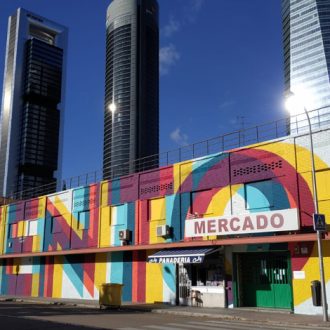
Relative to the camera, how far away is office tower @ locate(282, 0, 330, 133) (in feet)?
415

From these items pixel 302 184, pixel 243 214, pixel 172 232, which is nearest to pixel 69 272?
pixel 172 232

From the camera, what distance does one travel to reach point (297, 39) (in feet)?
438

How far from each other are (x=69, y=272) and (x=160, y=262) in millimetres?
11383

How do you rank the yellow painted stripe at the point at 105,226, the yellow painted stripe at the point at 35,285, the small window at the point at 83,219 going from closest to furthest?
1. the yellow painted stripe at the point at 105,226
2. the small window at the point at 83,219
3. the yellow painted stripe at the point at 35,285

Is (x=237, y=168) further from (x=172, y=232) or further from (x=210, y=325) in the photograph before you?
(x=210, y=325)

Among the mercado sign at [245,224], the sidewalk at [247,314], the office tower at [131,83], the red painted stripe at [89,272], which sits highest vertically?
the office tower at [131,83]

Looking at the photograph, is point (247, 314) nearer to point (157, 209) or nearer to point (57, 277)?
point (157, 209)

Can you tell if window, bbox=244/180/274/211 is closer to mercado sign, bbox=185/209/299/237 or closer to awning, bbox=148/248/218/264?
mercado sign, bbox=185/209/299/237

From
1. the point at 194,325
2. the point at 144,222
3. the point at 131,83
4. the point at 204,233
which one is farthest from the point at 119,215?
the point at 131,83

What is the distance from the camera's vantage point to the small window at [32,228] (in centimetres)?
4071

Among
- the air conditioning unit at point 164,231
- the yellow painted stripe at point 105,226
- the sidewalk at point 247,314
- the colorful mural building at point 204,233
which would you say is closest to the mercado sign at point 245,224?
the colorful mural building at point 204,233

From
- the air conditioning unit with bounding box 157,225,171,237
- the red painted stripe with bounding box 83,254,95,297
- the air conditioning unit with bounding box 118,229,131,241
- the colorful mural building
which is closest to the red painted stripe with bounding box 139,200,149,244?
the colorful mural building

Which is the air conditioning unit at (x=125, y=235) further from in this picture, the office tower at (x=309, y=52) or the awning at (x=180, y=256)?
the office tower at (x=309, y=52)

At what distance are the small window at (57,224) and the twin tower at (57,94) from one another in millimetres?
84636
